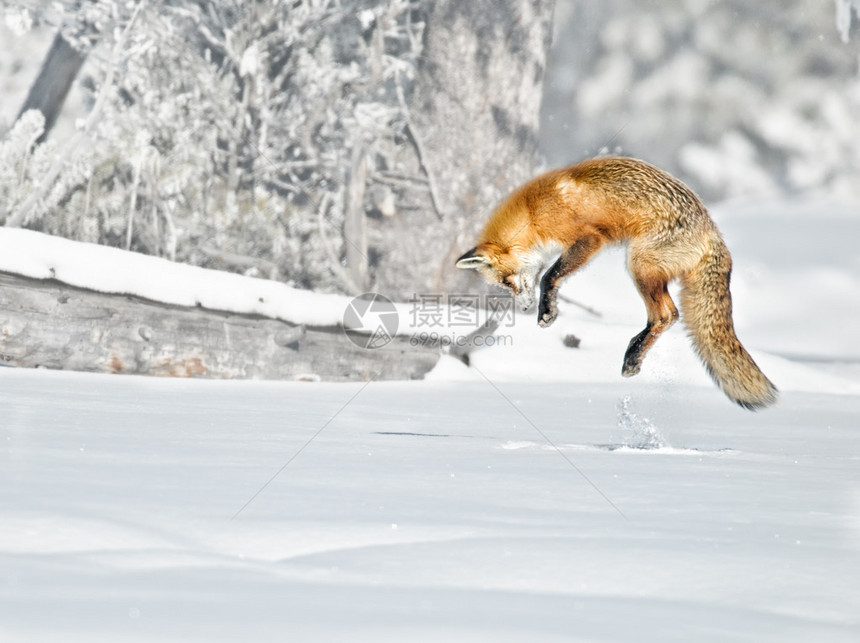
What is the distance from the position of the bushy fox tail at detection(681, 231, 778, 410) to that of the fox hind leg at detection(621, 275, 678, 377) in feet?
0.63

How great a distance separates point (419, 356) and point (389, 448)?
14.6 feet

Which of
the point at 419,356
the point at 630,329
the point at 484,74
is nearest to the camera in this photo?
the point at 419,356

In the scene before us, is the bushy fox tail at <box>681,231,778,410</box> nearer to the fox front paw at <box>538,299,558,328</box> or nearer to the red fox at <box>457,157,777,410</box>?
the red fox at <box>457,157,777,410</box>

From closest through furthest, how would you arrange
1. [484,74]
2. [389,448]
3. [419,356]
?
1. [389,448]
2. [419,356]
3. [484,74]

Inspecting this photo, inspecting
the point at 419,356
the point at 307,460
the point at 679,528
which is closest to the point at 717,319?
the point at 679,528

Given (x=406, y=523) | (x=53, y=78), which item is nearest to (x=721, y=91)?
(x=53, y=78)

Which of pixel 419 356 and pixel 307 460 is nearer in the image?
pixel 307 460

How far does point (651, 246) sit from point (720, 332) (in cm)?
50

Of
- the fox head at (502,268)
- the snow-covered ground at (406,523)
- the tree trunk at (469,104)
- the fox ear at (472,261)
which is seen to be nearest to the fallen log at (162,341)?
the snow-covered ground at (406,523)

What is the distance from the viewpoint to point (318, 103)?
12484 millimetres

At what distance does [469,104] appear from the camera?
12734 millimetres

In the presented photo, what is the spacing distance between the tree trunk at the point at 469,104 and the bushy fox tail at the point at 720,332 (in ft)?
29.3

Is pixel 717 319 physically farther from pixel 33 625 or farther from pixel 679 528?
pixel 33 625

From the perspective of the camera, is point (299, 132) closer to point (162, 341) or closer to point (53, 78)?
point (53, 78)
